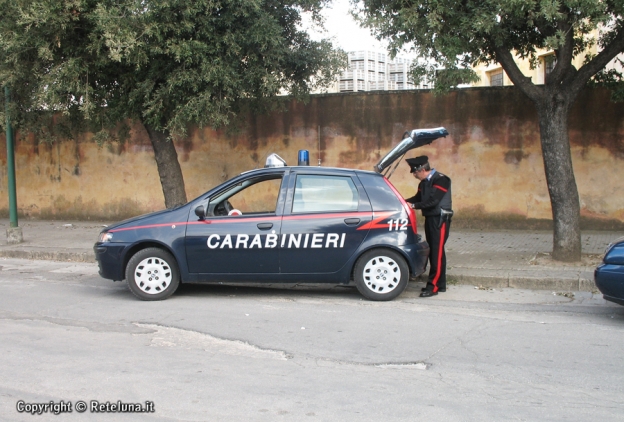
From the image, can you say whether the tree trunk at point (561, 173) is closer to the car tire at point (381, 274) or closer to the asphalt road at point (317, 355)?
the asphalt road at point (317, 355)

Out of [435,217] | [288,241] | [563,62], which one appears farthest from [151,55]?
[563,62]

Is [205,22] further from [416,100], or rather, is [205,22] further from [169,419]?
[169,419]

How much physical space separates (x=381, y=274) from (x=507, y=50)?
4.25m

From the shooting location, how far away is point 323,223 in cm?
730

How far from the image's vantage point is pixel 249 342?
5805mm

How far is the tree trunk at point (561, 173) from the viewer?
8.89 metres

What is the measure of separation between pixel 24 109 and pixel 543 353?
33.9 feet

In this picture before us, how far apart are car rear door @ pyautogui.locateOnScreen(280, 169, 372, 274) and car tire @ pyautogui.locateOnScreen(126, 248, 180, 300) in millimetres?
1375

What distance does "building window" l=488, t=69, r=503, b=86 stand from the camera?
83.1 ft

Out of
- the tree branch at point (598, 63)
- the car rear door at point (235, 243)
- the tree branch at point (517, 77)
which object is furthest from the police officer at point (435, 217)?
the tree branch at point (598, 63)

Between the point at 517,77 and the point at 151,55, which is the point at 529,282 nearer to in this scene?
the point at 517,77

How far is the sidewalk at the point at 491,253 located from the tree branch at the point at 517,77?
2.49 m

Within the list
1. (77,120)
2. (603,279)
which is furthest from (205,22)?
(603,279)

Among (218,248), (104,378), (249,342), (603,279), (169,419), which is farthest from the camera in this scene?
(218,248)
